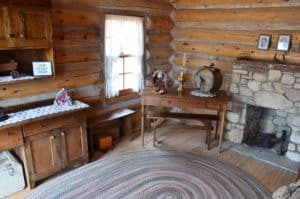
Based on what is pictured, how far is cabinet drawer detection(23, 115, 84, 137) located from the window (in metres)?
0.95

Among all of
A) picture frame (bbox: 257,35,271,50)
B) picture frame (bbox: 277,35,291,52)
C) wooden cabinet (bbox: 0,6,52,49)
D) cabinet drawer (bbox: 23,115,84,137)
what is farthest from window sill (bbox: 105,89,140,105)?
picture frame (bbox: 277,35,291,52)

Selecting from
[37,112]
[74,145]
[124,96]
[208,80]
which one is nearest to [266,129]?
[208,80]

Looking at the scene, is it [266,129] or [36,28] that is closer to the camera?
[36,28]

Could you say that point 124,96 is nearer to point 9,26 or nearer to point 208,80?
point 208,80

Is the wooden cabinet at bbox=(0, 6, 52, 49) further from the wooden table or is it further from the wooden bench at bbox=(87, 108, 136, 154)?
the wooden table

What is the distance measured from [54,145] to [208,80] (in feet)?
7.94

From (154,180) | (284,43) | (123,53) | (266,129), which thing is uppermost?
(284,43)

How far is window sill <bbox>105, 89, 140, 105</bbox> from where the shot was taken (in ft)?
13.5

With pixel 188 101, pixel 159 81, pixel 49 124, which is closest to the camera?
pixel 49 124

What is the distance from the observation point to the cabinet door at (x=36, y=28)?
2717 millimetres

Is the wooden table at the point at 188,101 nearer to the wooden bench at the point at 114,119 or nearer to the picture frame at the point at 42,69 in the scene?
the wooden bench at the point at 114,119

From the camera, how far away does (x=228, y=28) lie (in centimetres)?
414

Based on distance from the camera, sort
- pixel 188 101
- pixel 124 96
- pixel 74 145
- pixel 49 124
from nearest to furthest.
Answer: pixel 49 124
pixel 74 145
pixel 188 101
pixel 124 96

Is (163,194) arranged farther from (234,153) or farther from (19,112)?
(19,112)
